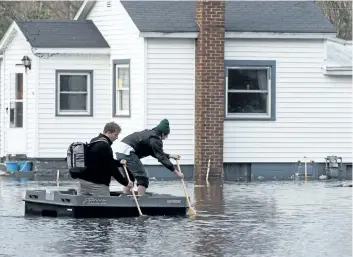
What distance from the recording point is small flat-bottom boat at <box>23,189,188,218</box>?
1850 cm

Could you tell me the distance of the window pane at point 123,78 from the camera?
2995cm

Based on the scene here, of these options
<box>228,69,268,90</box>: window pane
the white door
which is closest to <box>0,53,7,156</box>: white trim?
the white door

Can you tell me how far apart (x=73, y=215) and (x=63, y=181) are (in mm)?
9748

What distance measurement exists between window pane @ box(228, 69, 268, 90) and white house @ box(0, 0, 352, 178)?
3 cm

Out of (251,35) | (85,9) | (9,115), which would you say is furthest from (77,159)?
(9,115)

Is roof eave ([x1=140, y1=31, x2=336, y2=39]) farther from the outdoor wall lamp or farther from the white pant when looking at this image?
the white pant

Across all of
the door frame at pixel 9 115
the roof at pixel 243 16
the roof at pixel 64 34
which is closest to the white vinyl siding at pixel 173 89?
the roof at pixel 243 16

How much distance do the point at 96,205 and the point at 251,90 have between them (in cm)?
1181

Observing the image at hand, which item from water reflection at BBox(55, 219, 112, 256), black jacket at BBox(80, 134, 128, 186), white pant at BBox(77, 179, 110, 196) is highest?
black jacket at BBox(80, 134, 128, 186)

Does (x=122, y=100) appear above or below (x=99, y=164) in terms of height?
above

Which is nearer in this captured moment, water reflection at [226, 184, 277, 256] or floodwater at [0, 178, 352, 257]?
floodwater at [0, 178, 352, 257]

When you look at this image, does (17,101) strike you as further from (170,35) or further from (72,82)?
(170,35)

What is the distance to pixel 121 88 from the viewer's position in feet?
98.9

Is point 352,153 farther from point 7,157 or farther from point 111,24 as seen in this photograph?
point 7,157
